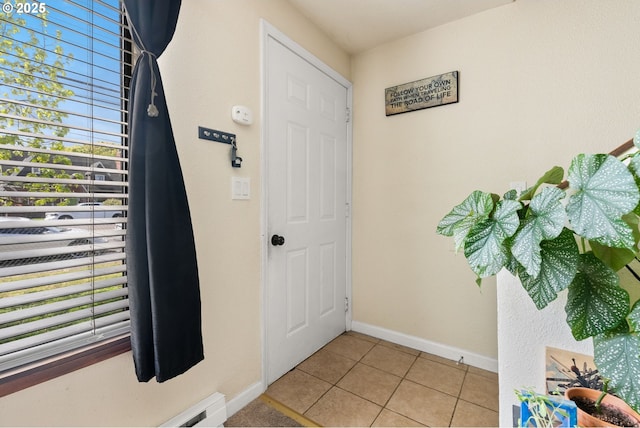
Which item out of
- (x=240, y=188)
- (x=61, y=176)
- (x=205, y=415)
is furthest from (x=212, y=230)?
Answer: (x=205, y=415)

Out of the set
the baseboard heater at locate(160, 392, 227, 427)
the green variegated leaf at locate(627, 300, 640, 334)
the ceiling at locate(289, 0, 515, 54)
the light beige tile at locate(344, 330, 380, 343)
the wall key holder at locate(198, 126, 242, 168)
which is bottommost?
the light beige tile at locate(344, 330, 380, 343)

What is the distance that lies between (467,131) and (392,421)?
1.84 metres

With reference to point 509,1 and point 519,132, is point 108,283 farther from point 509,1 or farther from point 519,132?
point 509,1

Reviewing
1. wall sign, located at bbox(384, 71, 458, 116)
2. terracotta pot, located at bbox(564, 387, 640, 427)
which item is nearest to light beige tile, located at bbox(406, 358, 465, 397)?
terracotta pot, located at bbox(564, 387, 640, 427)

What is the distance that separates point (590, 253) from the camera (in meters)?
0.63

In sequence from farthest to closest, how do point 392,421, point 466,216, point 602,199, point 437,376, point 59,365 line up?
point 437,376 → point 392,421 → point 59,365 → point 466,216 → point 602,199

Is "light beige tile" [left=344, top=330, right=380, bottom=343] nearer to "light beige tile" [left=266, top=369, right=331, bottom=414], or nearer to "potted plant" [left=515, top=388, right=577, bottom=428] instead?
"light beige tile" [left=266, top=369, right=331, bottom=414]

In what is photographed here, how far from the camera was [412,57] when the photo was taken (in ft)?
7.04

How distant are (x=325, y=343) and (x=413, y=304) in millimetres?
756

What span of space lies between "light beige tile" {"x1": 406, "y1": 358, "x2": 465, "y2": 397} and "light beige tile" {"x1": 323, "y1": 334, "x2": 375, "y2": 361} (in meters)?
0.38

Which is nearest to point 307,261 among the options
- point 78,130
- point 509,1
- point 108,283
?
point 108,283

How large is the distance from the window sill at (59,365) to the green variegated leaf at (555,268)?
1.37 meters

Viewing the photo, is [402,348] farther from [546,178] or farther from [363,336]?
[546,178]

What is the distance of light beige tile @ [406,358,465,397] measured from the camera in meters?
1.72
